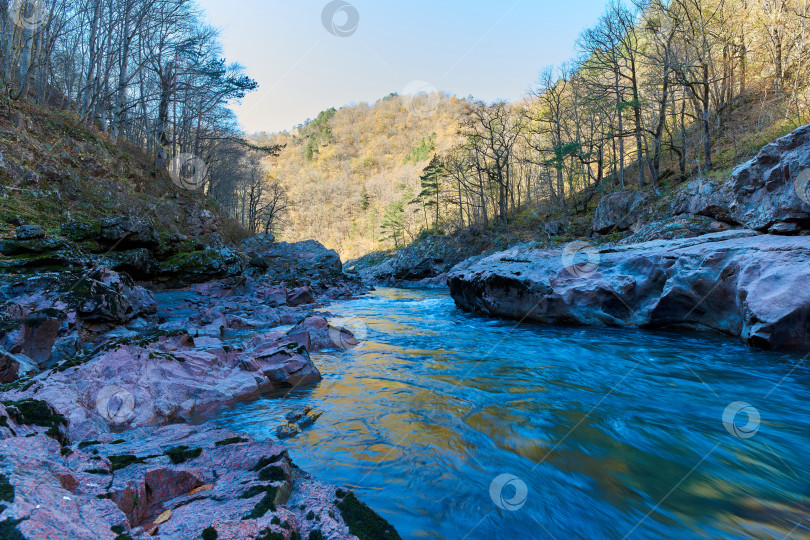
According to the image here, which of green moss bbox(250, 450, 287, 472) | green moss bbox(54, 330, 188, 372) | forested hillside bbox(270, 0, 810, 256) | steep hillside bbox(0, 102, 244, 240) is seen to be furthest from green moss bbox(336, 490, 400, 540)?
forested hillside bbox(270, 0, 810, 256)

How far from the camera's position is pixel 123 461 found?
2055 mm

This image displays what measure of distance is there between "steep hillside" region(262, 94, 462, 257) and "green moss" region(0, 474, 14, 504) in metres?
56.1

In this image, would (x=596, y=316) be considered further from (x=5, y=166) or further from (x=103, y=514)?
(x=5, y=166)

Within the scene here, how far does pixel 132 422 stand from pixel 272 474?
2.37 meters

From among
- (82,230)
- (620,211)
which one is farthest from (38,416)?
(620,211)

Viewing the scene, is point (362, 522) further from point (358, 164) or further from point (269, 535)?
point (358, 164)

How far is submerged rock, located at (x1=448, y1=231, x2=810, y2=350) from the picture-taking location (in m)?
5.40

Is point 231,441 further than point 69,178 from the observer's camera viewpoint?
No

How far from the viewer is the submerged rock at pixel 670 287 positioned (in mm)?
5398

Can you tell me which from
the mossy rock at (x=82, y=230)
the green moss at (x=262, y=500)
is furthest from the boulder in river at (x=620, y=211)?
the mossy rock at (x=82, y=230)

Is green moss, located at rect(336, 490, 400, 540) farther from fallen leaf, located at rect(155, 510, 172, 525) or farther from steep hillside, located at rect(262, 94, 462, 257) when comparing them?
steep hillside, located at rect(262, 94, 462, 257)

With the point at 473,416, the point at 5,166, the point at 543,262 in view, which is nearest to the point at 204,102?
the point at 5,166

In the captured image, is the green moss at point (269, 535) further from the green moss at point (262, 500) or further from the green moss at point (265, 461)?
the green moss at point (265, 461)

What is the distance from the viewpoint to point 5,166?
11406 millimetres
